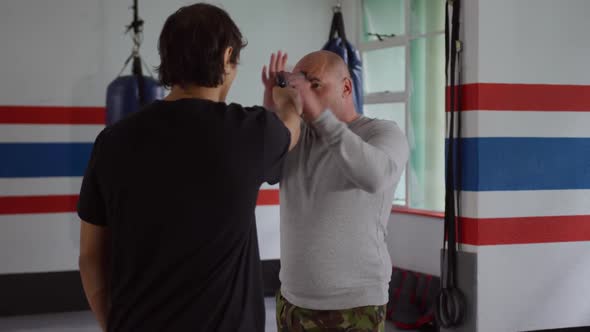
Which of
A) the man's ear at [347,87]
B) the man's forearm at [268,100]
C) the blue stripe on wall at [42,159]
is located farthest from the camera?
the blue stripe on wall at [42,159]

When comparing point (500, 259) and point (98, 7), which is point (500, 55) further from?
point (98, 7)

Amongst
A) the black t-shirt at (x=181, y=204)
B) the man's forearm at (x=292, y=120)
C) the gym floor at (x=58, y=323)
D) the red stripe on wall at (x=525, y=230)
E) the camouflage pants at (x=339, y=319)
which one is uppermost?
the man's forearm at (x=292, y=120)

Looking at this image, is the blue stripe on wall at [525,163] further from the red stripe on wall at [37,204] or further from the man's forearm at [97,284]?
the red stripe on wall at [37,204]

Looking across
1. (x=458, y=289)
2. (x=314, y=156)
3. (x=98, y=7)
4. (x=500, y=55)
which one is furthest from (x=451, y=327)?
(x=98, y=7)

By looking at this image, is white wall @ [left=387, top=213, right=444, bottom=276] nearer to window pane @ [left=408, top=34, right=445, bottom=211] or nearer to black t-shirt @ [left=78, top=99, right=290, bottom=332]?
window pane @ [left=408, top=34, right=445, bottom=211]

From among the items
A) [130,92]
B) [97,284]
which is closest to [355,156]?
[97,284]

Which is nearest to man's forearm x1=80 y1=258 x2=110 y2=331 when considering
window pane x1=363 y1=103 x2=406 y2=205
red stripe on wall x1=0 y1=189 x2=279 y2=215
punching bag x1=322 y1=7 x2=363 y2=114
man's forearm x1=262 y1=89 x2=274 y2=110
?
man's forearm x1=262 y1=89 x2=274 y2=110

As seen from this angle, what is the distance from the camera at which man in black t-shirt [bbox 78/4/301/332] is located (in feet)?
4.82

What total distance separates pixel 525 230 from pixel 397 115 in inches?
84.7

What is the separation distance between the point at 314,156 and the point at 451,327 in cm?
291

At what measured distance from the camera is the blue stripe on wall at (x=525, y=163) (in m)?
4.50

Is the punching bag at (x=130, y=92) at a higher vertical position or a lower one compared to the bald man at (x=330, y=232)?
higher

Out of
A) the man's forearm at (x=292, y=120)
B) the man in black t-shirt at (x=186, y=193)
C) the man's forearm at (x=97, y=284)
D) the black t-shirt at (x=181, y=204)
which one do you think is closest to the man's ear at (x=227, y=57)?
the man in black t-shirt at (x=186, y=193)

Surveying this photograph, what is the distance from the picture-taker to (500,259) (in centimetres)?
454
